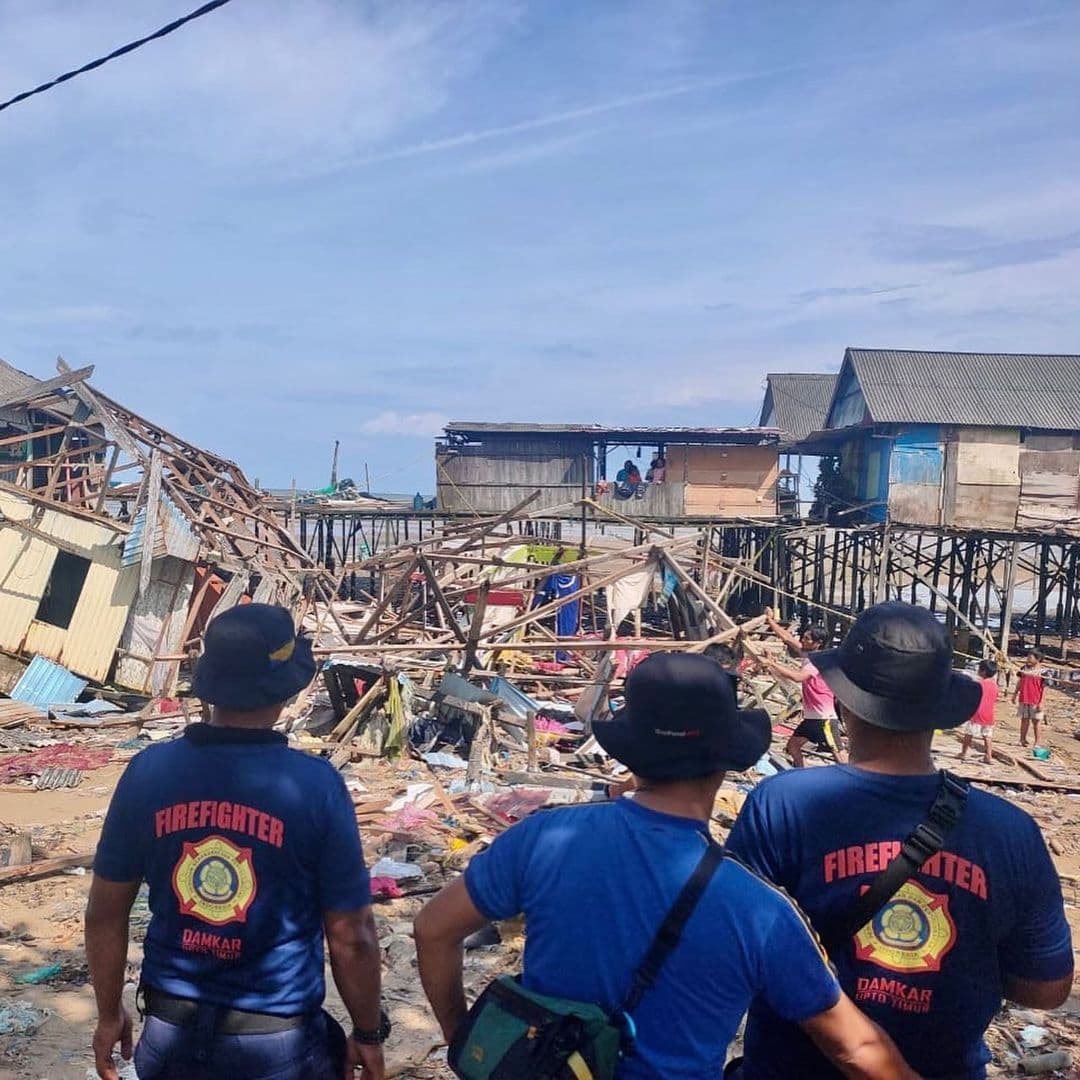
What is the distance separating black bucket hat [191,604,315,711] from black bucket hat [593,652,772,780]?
3.02ft

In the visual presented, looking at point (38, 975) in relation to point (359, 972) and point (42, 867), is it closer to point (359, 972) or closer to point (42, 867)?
point (42, 867)

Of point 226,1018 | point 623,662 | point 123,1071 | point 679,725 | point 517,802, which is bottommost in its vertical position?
point 517,802

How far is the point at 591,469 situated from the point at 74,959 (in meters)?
24.5

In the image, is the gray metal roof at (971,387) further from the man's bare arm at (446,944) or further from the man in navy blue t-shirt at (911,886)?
the man's bare arm at (446,944)

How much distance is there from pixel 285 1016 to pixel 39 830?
24.7 feet

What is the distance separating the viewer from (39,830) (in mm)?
8586

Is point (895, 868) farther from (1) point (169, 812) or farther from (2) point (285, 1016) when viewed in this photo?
(1) point (169, 812)

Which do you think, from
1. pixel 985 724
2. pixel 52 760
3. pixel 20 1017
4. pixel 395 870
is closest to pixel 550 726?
pixel 985 724

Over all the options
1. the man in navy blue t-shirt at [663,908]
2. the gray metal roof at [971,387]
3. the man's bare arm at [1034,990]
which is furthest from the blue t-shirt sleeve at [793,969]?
the gray metal roof at [971,387]

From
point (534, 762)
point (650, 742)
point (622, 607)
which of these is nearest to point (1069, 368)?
point (622, 607)

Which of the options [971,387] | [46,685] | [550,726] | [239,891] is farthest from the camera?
[971,387]

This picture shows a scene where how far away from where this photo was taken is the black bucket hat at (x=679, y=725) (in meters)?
1.92

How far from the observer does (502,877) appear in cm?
193

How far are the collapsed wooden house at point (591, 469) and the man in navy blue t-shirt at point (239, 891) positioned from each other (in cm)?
2631
